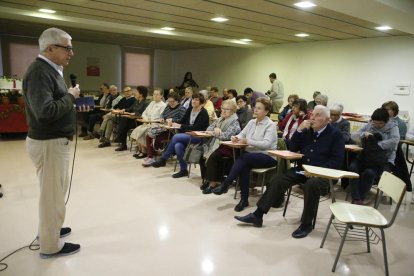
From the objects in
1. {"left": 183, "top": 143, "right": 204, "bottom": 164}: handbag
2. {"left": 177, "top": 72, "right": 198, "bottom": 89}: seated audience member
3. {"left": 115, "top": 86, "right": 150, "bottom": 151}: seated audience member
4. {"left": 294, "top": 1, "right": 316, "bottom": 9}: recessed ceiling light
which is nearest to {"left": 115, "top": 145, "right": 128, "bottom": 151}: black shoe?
{"left": 115, "top": 86, "right": 150, "bottom": 151}: seated audience member

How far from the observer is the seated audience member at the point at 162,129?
5.24 m

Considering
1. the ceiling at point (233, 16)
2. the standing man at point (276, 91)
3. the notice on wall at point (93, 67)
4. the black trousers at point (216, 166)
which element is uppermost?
the ceiling at point (233, 16)

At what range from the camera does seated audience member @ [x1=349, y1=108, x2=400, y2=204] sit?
3.71 meters

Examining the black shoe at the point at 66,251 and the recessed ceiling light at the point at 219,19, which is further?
the recessed ceiling light at the point at 219,19

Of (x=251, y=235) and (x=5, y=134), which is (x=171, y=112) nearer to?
(x=251, y=235)

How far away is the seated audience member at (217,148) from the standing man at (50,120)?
1976 mm

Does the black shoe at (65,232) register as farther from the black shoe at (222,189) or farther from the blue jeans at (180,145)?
the blue jeans at (180,145)

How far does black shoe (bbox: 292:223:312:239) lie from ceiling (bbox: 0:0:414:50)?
2.72 metres

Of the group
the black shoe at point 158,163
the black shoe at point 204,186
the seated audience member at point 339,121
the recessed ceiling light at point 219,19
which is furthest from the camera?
the recessed ceiling light at point 219,19

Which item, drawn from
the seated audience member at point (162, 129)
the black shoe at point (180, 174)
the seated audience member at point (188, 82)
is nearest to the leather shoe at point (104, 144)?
the seated audience member at point (162, 129)

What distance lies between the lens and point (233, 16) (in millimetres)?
5809

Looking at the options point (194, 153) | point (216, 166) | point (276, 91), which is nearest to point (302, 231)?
point (216, 166)

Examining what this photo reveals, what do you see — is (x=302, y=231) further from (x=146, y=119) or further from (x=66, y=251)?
(x=146, y=119)

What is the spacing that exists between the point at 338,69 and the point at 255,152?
222 inches
